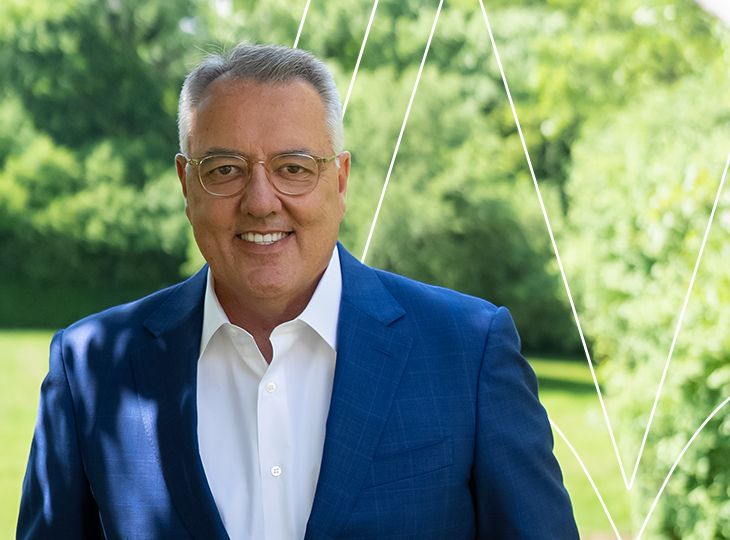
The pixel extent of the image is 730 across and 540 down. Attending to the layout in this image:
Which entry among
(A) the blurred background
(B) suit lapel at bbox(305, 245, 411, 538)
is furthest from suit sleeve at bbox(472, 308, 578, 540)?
(A) the blurred background

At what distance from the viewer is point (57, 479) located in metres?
1.71

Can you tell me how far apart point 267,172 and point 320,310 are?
229mm

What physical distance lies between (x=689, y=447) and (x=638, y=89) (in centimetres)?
695

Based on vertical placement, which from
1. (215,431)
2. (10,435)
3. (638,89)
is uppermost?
(638,89)

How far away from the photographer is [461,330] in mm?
1682

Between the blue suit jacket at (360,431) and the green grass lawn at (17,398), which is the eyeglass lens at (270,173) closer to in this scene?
the blue suit jacket at (360,431)

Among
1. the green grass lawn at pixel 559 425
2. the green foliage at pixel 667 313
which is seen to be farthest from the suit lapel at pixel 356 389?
the green grass lawn at pixel 559 425

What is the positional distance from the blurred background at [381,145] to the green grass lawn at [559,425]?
0.08 feet

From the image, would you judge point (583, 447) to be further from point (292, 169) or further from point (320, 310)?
point (292, 169)

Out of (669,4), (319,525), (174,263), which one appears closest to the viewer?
(319,525)

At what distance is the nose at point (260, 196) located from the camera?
1.58 meters

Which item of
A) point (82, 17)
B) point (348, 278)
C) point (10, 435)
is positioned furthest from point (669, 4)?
point (348, 278)

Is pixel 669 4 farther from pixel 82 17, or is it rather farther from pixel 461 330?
pixel 461 330

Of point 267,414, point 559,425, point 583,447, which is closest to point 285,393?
point 267,414
